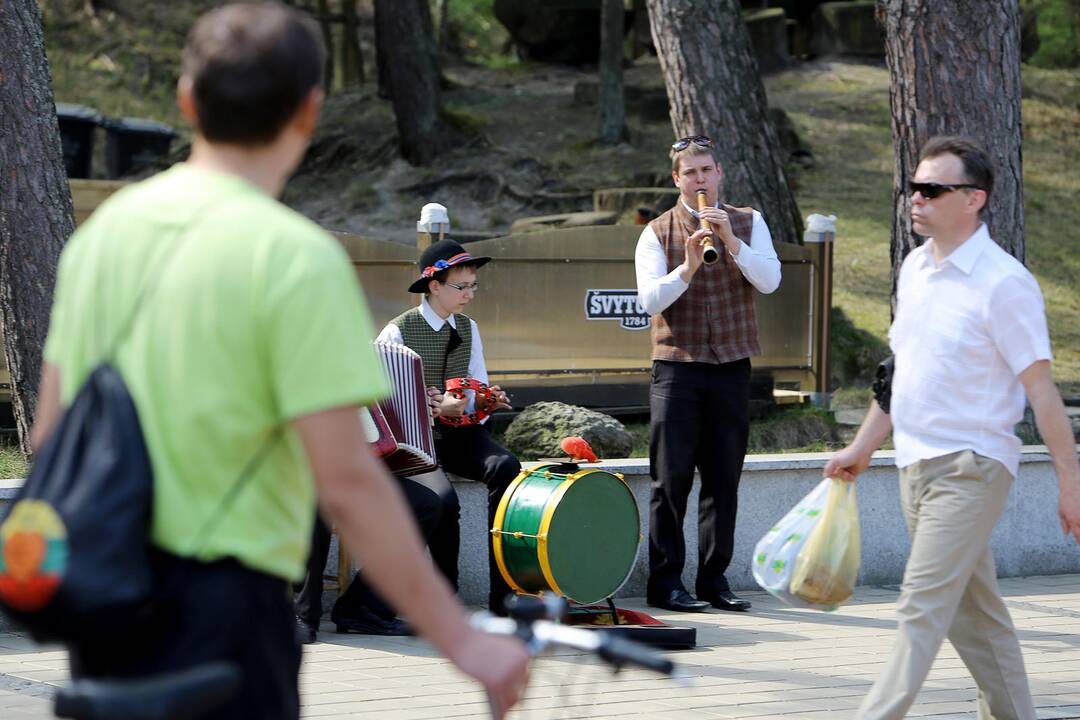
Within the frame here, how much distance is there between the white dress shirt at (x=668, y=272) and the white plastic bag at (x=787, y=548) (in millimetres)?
2807

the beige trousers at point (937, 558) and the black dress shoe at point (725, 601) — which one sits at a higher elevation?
the beige trousers at point (937, 558)

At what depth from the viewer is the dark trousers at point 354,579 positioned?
6.86 m

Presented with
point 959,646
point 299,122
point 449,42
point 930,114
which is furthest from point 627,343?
point 449,42

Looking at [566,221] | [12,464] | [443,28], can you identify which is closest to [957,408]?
[12,464]

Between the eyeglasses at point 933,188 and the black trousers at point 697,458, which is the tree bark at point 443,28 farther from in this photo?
the eyeglasses at point 933,188

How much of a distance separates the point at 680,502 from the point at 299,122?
558 cm

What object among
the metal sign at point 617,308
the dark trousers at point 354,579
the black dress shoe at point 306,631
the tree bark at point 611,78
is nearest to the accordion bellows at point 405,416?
the dark trousers at point 354,579

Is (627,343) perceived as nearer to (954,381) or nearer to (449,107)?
(954,381)

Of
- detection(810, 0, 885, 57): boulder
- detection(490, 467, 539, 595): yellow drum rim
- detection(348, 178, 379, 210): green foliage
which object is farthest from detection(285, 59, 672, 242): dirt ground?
detection(490, 467, 539, 595): yellow drum rim

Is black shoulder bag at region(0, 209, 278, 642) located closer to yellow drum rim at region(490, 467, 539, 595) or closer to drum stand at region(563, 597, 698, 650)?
drum stand at region(563, 597, 698, 650)

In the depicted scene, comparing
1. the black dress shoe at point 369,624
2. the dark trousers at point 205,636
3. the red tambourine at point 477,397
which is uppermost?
the dark trousers at point 205,636

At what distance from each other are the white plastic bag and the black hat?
9.91ft

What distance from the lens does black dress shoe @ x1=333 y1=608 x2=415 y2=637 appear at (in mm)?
7039

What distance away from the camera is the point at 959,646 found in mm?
4816
